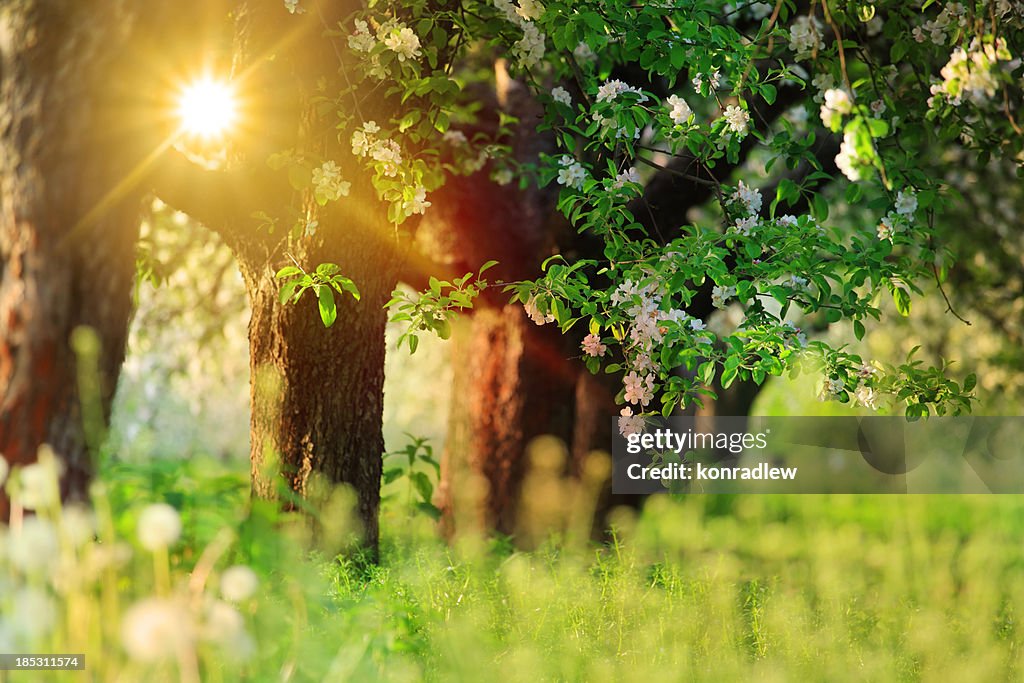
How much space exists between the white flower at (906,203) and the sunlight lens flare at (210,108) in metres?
3.83

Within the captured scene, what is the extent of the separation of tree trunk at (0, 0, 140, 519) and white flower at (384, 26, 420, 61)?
142cm

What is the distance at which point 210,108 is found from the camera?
607 centimetres

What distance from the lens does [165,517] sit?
2.63 metres

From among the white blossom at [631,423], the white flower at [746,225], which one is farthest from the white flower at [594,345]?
the white flower at [746,225]

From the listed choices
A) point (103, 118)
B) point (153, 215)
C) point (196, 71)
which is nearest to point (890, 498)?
point (153, 215)

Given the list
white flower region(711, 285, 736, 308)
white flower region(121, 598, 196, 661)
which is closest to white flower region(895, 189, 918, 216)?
white flower region(711, 285, 736, 308)

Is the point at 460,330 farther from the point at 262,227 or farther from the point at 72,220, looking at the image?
the point at 72,220

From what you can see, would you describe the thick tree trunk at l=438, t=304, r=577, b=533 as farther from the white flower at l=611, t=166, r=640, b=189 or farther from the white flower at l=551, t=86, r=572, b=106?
the white flower at l=611, t=166, r=640, b=189

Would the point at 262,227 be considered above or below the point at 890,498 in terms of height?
above

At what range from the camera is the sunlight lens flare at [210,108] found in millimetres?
5586

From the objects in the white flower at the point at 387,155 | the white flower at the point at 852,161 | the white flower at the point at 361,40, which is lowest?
the white flower at the point at 852,161

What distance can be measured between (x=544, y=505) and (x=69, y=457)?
4448mm

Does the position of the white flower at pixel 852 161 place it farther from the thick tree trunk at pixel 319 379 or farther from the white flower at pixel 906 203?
the thick tree trunk at pixel 319 379

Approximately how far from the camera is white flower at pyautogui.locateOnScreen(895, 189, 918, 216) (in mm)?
5574
